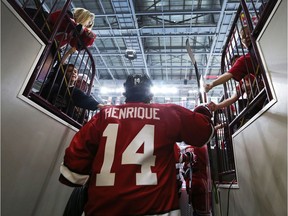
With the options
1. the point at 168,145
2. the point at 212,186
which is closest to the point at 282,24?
the point at 168,145

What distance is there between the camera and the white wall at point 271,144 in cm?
127

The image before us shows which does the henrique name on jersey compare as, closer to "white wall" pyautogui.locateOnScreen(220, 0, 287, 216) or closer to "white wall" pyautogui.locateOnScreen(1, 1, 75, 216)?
"white wall" pyautogui.locateOnScreen(1, 1, 75, 216)

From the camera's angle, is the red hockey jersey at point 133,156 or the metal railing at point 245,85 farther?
the metal railing at point 245,85

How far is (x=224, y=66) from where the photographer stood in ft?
10.6

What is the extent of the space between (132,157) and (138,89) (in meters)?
0.59

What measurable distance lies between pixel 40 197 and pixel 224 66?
3.00m

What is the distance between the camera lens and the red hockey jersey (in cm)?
119

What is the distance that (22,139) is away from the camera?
61.8 inches

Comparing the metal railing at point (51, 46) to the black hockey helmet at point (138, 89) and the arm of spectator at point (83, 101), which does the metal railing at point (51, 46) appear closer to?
the arm of spectator at point (83, 101)

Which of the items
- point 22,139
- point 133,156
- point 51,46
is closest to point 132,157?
point 133,156

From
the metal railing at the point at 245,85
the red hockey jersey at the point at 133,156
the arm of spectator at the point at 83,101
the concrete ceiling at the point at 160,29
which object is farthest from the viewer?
the concrete ceiling at the point at 160,29

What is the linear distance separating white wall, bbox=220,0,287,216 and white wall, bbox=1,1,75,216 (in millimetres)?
1791

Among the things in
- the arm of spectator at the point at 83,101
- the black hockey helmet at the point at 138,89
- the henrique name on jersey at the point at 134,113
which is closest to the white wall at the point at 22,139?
the arm of spectator at the point at 83,101

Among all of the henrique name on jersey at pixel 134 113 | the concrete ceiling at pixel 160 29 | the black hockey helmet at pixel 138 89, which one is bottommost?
the henrique name on jersey at pixel 134 113
